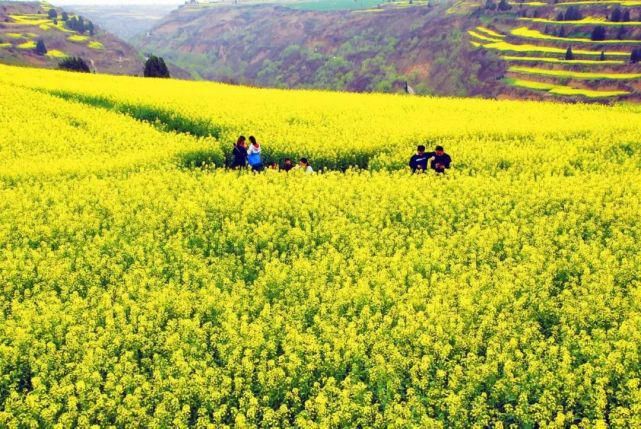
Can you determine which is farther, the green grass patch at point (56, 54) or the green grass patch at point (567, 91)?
the green grass patch at point (56, 54)

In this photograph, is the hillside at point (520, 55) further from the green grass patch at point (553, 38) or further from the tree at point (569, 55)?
the tree at point (569, 55)

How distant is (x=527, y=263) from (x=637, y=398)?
4529 millimetres

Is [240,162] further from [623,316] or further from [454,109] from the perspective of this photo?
[454,109]

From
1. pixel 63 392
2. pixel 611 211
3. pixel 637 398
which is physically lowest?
pixel 63 392

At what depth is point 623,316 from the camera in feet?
34.0

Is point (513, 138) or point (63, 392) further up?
point (513, 138)

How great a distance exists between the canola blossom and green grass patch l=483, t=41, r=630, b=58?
99.9 m

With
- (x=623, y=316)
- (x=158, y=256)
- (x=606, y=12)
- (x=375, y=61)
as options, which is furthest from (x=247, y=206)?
(x=375, y=61)

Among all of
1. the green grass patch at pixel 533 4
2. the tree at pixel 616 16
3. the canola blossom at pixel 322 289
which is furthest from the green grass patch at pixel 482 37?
the canola blossom at pixel 322 289

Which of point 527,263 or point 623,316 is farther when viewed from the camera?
point 527,263

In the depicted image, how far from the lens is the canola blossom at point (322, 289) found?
8.53m

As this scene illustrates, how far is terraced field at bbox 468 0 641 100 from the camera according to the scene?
10144cm

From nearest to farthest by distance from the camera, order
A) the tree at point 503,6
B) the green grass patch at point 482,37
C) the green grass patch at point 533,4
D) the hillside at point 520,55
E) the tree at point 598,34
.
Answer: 1. the hillside at point 520,55
2. the tree at point 598,34
3. the green grass patch at point 482,37
4. the green grass patch at point 533,4
5. the tree at point 503,6

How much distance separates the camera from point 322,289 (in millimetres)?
11398
